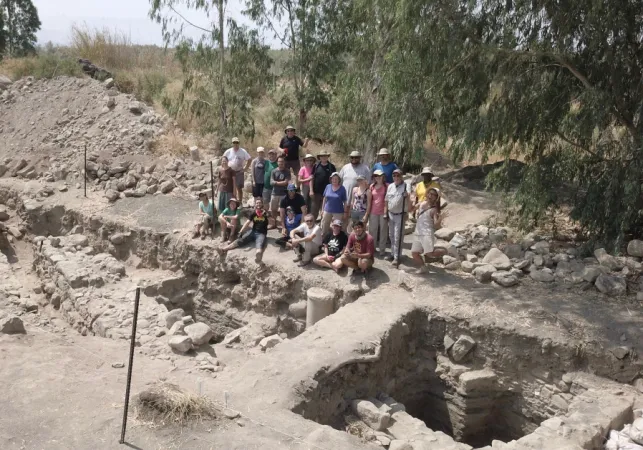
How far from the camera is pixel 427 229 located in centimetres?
974

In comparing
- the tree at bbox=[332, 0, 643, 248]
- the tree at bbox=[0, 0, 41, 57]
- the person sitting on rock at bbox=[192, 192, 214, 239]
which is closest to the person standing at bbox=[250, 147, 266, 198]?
the person sitting on rock at bbox=[192, 192, 214, 239]

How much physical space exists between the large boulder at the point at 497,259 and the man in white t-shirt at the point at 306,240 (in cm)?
281

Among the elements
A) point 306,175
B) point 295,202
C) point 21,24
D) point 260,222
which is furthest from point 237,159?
point 21,24

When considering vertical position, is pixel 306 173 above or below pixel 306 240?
above

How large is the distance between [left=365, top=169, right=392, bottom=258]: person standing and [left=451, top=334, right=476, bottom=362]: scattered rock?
2.28 m

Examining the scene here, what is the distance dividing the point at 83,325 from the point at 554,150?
8.59 meters

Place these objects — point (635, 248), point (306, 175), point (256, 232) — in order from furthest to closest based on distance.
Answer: point (256, 232)
point (306, 175)
point (635, 248)

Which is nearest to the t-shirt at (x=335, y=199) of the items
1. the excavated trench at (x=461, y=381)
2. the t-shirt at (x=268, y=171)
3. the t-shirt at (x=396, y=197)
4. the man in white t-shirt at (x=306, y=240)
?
the man in white t-shirt at (x=306, y=240)

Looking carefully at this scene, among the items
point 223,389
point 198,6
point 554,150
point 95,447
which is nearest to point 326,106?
point 198,6

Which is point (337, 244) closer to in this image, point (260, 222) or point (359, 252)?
point (359, 252)

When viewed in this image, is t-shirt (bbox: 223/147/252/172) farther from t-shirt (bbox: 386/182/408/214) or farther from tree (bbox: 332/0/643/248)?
t-shirt (bbox: 386/182/408/214)

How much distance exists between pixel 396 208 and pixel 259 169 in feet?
10.4

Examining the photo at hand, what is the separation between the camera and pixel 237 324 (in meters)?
11.6

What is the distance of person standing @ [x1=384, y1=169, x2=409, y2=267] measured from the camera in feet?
32.1
